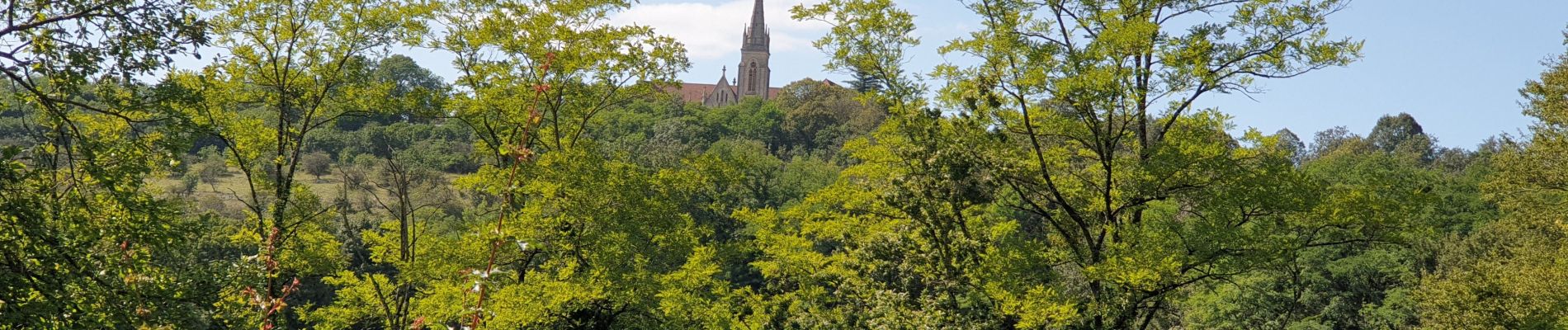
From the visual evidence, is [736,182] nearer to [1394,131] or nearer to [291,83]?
[291,83]

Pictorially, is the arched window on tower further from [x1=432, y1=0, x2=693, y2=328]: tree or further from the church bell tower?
[x1=432, y1=0, x2=693, y2=328]: tree

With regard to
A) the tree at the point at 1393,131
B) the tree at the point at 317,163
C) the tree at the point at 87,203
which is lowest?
the tree at the point at 317,163

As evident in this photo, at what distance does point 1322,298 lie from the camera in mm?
36000

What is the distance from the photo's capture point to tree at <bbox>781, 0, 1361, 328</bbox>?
35.9 feet

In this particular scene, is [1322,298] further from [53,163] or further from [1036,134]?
[53,163]

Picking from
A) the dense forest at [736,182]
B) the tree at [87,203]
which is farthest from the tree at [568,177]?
the tree at [87,203]

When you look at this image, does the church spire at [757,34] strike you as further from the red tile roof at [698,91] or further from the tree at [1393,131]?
the tree at [1393,131]

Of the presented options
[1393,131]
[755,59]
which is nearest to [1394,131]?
[1393,131]

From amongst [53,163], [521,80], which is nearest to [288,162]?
[521,80]

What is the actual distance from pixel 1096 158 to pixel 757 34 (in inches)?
4485

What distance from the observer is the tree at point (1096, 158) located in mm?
10953

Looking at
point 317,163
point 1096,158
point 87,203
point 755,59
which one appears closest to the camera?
point 87,203

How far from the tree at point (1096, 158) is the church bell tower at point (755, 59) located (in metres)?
111

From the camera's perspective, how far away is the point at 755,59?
408 feet
